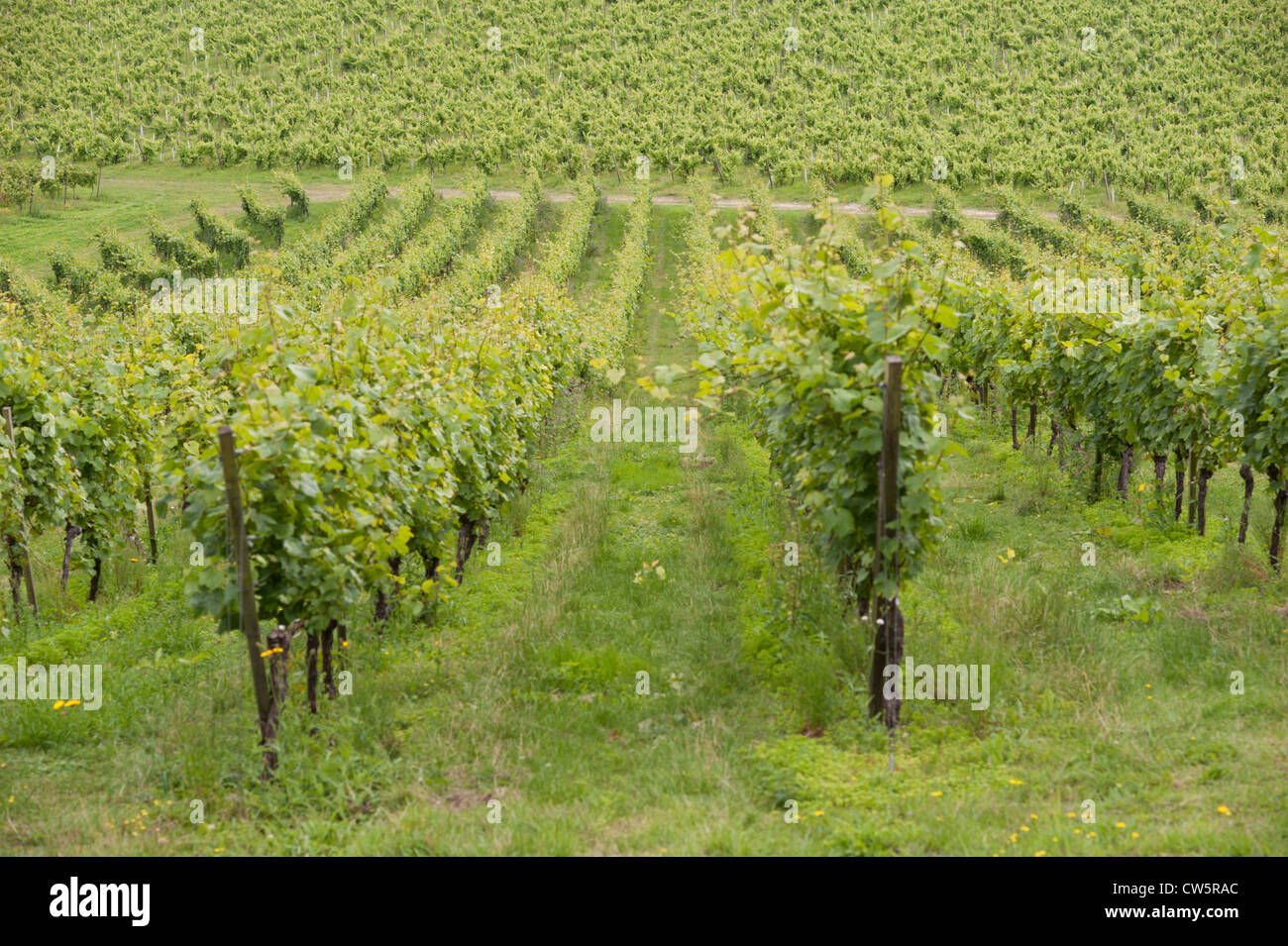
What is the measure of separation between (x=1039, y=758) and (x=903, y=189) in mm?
50154

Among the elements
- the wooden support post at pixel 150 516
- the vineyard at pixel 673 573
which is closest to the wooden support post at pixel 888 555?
the vineyard at pixel 673 573

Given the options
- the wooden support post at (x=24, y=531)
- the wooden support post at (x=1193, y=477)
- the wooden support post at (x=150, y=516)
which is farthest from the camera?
the wooden support post at (x=150, y=516)

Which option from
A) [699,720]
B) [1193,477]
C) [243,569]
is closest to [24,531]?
[243,569]

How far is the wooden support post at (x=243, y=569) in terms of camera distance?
5.75 meters

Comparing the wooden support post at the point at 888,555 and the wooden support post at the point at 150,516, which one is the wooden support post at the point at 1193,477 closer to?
the wooden support post at the point at 888,555

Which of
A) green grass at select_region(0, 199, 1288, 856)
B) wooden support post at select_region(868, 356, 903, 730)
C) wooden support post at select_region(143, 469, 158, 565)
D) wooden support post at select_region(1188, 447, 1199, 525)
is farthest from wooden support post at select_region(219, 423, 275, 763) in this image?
wooden support post at select_region(1188, 447, 1199, 525)

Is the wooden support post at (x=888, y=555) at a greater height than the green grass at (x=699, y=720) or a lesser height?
greater

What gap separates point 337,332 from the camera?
819cm

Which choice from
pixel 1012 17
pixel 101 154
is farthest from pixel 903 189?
pixel 101 154

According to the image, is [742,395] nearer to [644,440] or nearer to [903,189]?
[644,440]

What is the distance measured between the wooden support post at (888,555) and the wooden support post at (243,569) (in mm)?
3744

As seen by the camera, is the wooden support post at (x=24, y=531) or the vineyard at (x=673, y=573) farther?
the wooden support post at (x=24, y=531)

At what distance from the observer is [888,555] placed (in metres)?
6.41

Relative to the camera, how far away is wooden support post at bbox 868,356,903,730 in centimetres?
605
